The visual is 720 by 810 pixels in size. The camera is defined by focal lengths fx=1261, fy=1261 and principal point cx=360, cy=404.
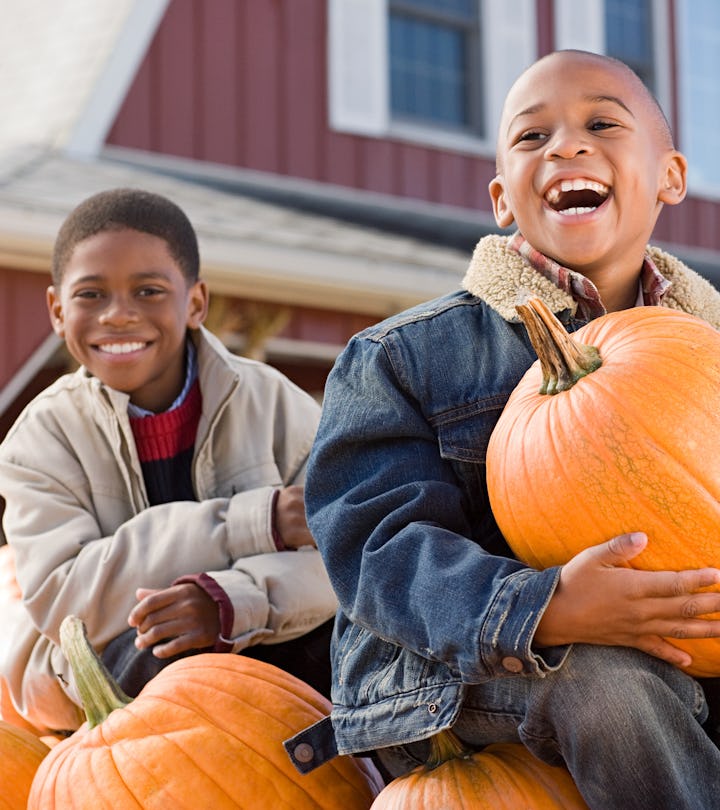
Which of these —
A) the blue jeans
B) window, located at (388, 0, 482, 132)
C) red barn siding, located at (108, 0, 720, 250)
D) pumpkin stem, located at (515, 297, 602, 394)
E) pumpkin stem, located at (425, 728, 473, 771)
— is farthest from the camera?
window, located at (388, 0, 482, 132)

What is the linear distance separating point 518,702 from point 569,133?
898 millimetres

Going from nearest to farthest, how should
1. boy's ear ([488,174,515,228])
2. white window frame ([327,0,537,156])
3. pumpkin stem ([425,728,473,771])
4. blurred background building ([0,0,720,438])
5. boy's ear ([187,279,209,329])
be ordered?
pumpkin stem ([425,728,473,771])
boy's ear ([488,174,515,228])
boy's ear ([187,279,209,329])
blurred background building ([0,0,720,438])
white window frame ([327,0,537,156])

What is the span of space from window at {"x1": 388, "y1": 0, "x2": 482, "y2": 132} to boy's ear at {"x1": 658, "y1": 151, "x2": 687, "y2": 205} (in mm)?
5800

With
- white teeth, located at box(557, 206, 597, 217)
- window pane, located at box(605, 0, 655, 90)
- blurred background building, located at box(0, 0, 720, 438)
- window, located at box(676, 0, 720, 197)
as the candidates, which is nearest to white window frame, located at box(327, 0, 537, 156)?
blurred background building, located at box(0, 0, 720, 438)

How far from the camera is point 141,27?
7.07m

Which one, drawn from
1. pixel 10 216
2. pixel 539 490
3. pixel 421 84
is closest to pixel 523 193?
pixel 539 490

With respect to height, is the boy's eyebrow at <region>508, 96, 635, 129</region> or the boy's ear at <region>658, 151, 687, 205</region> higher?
the boy's eyebrow at <region>508, 96, 635, 129</region>

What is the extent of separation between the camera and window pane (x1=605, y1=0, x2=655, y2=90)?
8586mm

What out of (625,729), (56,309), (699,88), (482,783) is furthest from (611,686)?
(699,88)

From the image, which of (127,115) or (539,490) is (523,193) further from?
(127,115)

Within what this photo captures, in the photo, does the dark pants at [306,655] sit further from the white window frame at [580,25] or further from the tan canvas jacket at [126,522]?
the white window frame at [580,25]

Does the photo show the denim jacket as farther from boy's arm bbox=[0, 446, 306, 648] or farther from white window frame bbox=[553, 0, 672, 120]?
white window frame bbox=[553, 0, 672, 120]

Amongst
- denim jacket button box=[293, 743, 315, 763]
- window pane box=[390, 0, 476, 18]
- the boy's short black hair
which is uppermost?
window pane box=[390, 0, 476, 18]

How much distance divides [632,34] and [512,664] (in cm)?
779
